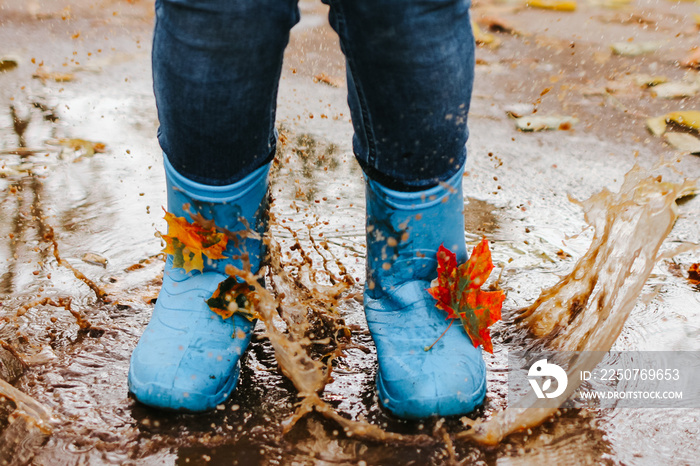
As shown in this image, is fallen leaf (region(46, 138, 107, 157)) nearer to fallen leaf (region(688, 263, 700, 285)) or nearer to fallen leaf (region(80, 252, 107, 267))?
fallen leaf (region(80, 252, 107, 267))

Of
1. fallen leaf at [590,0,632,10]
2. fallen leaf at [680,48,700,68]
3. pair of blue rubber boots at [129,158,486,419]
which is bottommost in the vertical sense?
pair of blue rubber boots at [129,158,486,419]

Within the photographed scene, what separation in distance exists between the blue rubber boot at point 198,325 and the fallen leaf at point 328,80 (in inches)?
51.6

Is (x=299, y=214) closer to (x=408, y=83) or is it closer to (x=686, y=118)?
(x=408, y=83)

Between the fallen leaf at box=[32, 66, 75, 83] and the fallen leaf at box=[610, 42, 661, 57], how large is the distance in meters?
2.05

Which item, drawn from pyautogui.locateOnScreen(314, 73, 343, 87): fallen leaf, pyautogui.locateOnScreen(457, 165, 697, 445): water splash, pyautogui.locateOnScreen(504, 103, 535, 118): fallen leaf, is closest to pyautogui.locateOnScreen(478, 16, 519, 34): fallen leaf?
pyautogui.locateOnScreen(504, 103, 535, 118): fallen leaf

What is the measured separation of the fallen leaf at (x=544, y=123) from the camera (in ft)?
6.61

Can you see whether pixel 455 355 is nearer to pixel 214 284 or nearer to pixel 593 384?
pixel 593 384

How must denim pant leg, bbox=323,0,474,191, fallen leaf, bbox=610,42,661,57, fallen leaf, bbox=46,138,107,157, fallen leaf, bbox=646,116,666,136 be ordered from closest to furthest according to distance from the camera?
denim pant leg, bbox=323,0,474,191 < fallen leaf, bbox=46,138,107,157 < fallen leaf, bbox=646,116,666,136 < fallen leaf, bbox=610,42,661,57

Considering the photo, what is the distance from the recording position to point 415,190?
3.21ft

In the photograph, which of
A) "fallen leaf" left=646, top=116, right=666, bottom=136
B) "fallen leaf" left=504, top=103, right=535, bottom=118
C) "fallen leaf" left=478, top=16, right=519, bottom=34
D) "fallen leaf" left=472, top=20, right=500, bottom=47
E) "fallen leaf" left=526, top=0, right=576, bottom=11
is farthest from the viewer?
"fallen leaf" left=526, top=0, right=576, bottom=11

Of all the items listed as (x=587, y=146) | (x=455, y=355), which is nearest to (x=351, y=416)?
(x=455, y=355)

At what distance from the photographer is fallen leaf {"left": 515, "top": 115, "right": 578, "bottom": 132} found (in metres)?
2.01

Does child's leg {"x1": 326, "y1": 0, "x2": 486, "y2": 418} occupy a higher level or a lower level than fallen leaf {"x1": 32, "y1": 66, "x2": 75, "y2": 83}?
higher

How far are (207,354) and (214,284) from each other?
0.40ft
